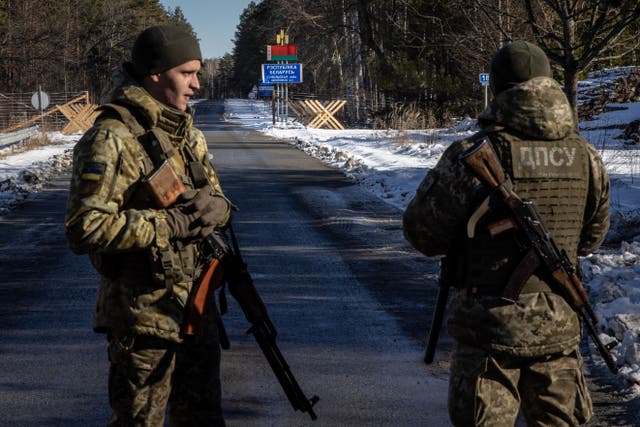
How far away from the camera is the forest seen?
1100 centimetres

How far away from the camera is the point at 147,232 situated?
116 inches

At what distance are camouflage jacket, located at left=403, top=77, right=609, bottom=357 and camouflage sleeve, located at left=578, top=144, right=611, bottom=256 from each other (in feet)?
0.08

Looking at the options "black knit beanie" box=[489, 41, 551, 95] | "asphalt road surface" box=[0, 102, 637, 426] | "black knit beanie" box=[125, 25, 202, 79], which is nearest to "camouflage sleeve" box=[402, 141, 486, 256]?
"black knit beanie" box=[489, 41, 551, 95]

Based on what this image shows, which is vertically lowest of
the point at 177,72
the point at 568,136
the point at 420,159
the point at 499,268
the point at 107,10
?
the point at 420,159

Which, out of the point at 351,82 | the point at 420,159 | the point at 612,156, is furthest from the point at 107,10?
the point at 612,156

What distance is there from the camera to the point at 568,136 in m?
3.14

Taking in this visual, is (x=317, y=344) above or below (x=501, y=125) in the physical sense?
below

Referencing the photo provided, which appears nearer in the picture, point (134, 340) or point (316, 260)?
point (134, 340)

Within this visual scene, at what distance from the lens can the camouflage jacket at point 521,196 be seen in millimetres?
3043

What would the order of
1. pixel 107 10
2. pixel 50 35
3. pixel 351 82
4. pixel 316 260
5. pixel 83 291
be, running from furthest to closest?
pixel 107 10 < pixel 50 35 < pixel 351 82 < pixel 316 260 < pixel 83 291

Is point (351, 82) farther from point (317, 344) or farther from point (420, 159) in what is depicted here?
point (317, 344)

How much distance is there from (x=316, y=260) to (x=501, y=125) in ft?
19.7

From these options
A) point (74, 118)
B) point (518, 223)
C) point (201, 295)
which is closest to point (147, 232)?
point (201, 295)

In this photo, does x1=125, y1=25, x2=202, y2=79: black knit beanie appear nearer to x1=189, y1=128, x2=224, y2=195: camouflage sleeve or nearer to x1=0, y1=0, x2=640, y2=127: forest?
x1=189, y1=128, x2=224, y2=195: camouflage sleeve
